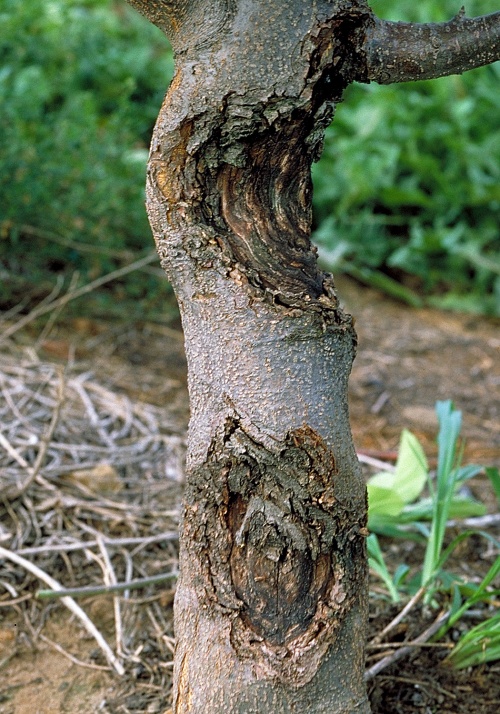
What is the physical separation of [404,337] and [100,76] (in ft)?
7.19

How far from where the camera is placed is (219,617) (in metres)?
1.06

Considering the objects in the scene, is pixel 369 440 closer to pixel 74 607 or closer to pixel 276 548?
pixel 74 607

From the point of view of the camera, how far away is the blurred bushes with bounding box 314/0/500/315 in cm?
427

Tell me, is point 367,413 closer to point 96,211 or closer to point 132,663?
point 96,211

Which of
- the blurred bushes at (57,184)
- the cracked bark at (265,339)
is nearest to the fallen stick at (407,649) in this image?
the cracked bark at (265,339)

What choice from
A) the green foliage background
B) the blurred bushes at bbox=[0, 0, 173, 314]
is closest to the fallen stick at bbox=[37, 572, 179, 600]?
the blurred bushes at bbox=[0, 0, 173, 314]

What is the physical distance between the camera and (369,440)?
8.61 feet

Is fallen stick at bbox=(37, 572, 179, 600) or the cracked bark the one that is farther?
fallen stick at bbox=(37, 572, 179, 600)

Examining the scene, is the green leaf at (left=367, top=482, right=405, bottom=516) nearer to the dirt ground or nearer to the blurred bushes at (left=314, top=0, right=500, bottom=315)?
the dirt ground

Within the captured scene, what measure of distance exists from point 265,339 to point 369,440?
66.7 inches

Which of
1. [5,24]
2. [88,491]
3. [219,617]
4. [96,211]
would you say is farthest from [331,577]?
[5,24]

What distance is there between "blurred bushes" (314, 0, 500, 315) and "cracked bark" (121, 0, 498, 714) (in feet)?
10.5

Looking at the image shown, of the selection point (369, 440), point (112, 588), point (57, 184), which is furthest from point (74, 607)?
point (57, 184)

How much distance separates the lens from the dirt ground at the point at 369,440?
1317 mm
